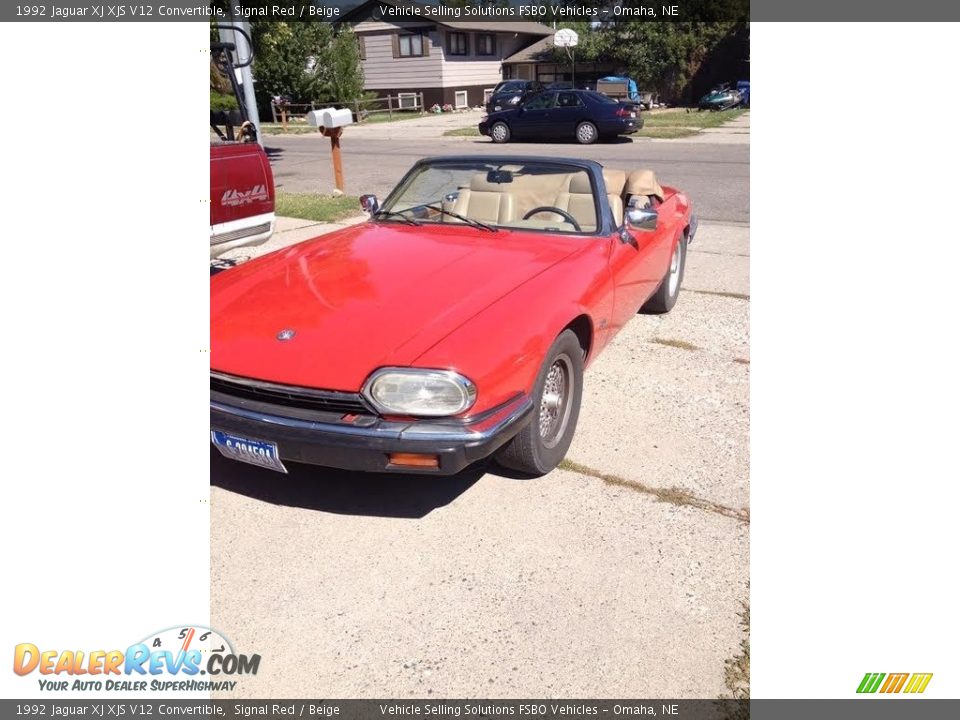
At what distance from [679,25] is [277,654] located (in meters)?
33.8

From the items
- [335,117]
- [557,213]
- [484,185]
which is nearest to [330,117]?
[335,117]

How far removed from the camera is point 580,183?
431 centimetres

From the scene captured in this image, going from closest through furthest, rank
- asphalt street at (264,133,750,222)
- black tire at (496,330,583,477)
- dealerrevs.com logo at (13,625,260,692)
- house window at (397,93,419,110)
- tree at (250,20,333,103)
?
dealerrevs.com logo at (13,625,260,692) → black tire at (496,330,583,477) → asphalt street at (264,133,750,222) → tree at (250,20,333,103) → house window at (397,93,419,110)

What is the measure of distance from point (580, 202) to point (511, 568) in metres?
2.27

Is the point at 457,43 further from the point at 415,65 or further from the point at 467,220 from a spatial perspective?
the point at 467,220

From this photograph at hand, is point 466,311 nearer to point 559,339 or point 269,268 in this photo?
point 559,339

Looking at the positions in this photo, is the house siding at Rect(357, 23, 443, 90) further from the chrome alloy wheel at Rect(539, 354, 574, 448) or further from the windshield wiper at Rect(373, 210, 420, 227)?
the chrome alloy wheel at Rect(539, 354, 574, 448)

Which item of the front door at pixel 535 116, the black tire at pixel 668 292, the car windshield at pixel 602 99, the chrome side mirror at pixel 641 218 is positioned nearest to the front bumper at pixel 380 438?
the chrome side mirror at pixel 641 218

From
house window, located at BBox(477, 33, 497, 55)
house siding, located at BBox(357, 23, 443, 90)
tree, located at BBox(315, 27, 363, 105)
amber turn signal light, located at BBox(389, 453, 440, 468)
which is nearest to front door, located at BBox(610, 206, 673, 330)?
amber turn signal light, located at BBox(389, 453, 440, 468)

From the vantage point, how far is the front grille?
2732 mm

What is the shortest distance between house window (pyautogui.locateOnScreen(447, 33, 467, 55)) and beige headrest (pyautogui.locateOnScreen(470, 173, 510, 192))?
1297 inches

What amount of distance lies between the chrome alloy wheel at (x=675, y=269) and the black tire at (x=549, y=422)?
7.37 feet

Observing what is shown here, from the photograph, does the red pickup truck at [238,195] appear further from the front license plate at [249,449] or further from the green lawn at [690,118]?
the green lawn at [690,118]
